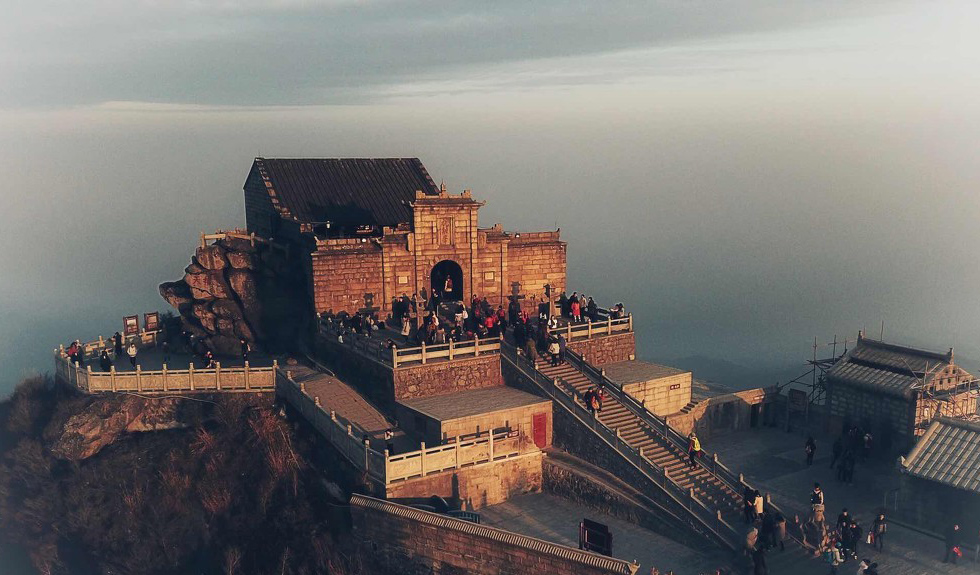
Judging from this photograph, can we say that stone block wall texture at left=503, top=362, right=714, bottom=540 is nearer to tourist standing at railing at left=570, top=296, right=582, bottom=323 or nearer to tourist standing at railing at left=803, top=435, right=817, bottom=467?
tourist standing at railing at left=570, top=296, right=582, bottom=323

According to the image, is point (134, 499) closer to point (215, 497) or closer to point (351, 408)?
point (215, 497)

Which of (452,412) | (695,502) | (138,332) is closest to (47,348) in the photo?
(138,332)

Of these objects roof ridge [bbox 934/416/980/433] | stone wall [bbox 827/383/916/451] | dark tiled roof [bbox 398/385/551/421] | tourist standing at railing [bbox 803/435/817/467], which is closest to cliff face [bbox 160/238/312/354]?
dark tiled roof [bbox 398/385/551/421]

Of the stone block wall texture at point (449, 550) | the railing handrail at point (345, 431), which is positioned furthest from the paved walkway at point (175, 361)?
the stone block wall texture at point (449, 550)

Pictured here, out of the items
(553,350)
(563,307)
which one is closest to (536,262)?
(563,307)

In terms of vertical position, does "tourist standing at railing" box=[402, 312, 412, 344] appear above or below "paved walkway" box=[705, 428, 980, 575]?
above
